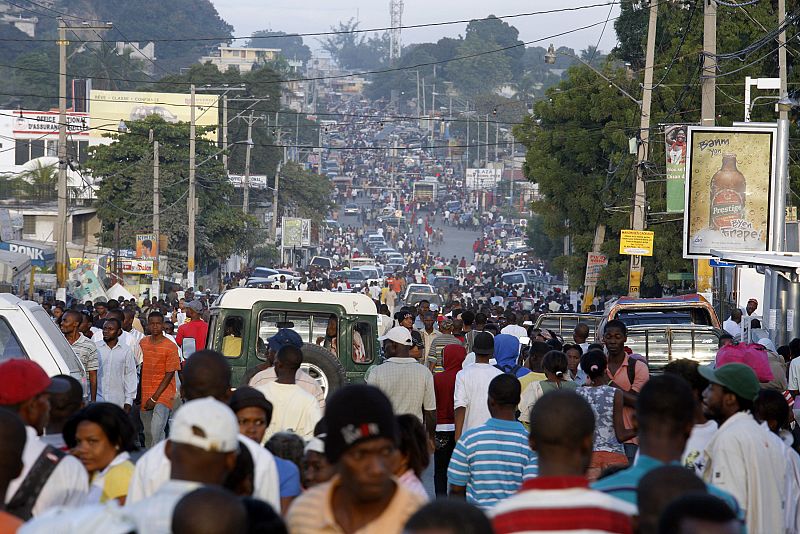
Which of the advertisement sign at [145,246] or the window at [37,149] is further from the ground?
the window at [37,149]

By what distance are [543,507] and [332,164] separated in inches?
7685

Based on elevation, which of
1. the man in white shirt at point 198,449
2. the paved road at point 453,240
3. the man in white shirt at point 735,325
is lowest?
the paved road at point 453,240

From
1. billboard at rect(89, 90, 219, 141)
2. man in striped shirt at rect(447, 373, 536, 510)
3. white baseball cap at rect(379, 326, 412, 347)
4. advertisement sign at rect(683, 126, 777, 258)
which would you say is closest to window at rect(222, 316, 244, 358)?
white baseball cap at rect(379, 326, 412, 347)

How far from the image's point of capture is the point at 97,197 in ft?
211

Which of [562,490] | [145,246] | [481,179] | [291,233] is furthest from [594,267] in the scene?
[481,179]

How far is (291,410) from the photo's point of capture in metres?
8.70

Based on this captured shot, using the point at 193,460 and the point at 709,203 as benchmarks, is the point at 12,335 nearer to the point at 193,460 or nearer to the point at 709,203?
the point at 193,460

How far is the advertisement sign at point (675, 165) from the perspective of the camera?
30.5 metres

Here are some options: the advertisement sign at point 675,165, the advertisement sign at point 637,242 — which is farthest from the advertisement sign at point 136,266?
the advertisement sign at point 675,165

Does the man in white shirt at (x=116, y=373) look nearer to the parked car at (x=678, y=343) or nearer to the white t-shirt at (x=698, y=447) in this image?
the parked car at (x=678, y=343)

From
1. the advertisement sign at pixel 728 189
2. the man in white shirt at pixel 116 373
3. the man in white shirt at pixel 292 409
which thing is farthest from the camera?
the advertisement sign at pixel 728 189

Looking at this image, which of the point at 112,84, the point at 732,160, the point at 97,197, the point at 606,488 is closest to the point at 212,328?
the point at 606,488

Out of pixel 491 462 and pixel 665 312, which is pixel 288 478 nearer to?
pixel 491 462

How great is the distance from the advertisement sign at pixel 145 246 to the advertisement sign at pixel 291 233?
31.7m
